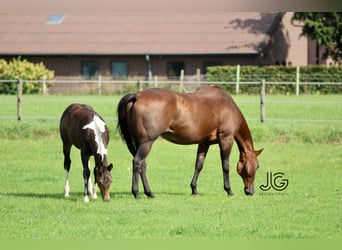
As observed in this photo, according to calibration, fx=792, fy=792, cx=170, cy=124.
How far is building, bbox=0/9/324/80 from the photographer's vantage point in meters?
39.9

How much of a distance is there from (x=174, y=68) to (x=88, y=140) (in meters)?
30.6

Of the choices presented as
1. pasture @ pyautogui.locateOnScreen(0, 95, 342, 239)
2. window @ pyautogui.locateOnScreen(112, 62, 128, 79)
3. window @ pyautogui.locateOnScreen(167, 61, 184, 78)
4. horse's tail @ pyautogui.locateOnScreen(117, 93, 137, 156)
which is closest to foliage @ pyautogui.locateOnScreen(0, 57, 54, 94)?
window @ pyautogui.locateOnScreen(112, 62, 128, 79)

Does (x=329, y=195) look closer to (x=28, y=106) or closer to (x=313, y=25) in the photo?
(x=28, y=106)

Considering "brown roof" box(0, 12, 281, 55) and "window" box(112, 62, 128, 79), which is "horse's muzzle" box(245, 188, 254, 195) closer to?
"brown roof" box(0, 12, 281, 55)

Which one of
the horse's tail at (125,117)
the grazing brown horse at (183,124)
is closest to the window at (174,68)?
the grazing brown horse at (183,124)

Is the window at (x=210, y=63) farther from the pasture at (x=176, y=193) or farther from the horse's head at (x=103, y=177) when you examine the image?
the horse's head at (x=103, y=177)

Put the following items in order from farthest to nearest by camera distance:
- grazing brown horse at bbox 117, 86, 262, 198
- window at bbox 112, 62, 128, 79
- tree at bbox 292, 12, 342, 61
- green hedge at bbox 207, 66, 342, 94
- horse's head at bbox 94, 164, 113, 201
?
window at bbox 112, 62, 128, 79 → tree at bbox 292, 12, 342, 61 → green hedge at bbox 207, 66, 342, 94 → grazing brown horse at bbox 117, 86, 262, 198 → horse's head at bbox 94, 164, 113, 201

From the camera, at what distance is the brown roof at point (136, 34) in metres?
39.9

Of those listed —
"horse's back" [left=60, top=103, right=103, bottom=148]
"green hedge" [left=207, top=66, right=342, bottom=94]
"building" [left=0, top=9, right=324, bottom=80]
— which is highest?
"building" [left=0, top=9, right=324, bottom=80]

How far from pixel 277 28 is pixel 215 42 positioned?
4219 mm

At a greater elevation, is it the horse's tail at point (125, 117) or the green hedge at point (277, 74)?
the green hedge at point (277, 74)

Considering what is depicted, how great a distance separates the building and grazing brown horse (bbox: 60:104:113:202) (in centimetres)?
2827

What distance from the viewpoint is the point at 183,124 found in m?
11.0

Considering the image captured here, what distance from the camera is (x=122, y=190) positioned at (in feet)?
40.1
